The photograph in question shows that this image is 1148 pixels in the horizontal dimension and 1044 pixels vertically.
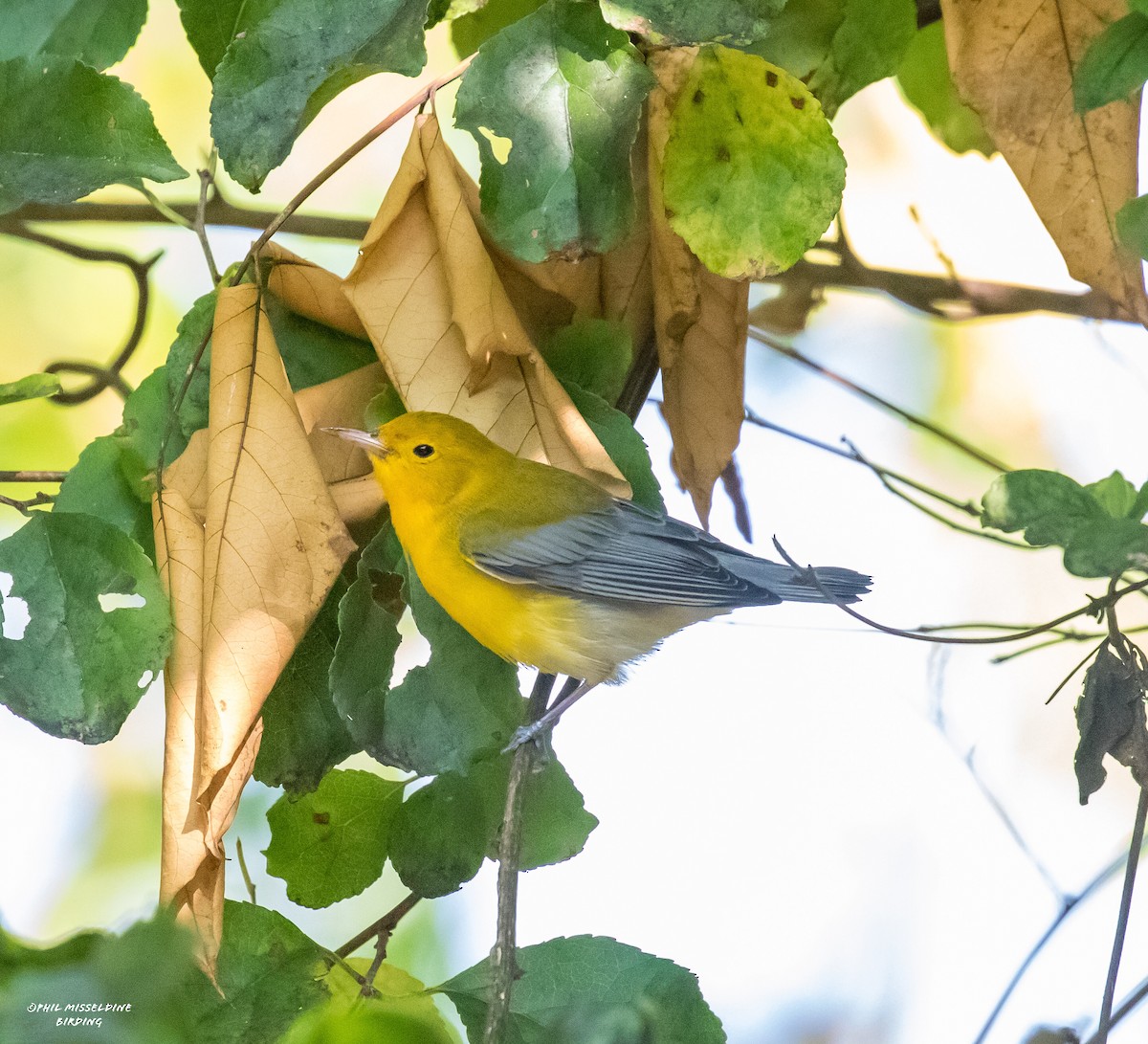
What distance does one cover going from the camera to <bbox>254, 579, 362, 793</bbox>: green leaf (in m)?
1.40

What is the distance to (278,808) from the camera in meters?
1.56

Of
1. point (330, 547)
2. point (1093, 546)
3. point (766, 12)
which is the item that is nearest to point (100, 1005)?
point (330, 547)

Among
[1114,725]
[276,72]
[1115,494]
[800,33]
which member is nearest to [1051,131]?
[800,33]

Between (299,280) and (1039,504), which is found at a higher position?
(299,280)

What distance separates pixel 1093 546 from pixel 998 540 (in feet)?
1.49

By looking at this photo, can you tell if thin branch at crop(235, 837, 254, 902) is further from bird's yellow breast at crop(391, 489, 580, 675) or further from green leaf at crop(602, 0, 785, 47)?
green leaf at crop(602, 0, 785, 47)

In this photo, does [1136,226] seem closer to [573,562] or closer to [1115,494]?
[1115,494]

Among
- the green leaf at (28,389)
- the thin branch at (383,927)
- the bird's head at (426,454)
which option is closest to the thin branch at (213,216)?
the bird's head at (426,454)

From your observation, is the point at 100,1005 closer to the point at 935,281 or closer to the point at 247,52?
the point at 247,52

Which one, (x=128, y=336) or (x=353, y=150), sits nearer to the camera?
(x=353, y=150)

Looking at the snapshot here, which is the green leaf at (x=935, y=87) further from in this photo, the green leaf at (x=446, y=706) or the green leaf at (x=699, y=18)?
the green leaf at (x=446, y=706)

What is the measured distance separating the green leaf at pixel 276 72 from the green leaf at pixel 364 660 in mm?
475

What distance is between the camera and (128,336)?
217cm

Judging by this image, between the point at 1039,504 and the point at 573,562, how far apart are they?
34.5 inches
